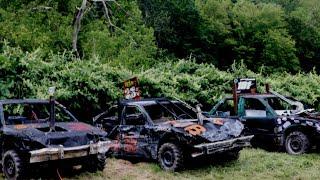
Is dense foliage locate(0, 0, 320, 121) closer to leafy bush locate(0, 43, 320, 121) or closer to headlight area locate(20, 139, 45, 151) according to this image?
leafy bush locate(0, 43, 320, 121)

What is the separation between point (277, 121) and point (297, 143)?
705 millimetres

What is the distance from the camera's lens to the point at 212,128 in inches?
393

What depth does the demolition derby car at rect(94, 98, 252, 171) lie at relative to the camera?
9.49 meters

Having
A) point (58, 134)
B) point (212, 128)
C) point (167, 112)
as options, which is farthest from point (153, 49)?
point (58, 134)

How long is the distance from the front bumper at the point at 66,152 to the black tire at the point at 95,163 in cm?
34

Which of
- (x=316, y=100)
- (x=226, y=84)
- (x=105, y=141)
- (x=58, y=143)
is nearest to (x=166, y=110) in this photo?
(x=105, y=141)

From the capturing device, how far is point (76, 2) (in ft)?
99.2

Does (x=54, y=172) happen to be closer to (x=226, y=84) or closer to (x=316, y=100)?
(x=226, y=84)

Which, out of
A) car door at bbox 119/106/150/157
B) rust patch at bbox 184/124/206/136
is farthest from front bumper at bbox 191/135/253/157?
car door at bbox 119/106/150/157

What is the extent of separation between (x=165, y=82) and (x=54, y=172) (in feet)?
20.7

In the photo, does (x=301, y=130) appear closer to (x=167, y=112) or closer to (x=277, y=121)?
(x=277, y=121)

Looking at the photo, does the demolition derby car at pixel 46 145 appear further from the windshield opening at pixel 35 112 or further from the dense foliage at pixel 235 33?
the dense foliage at pixel 235 33

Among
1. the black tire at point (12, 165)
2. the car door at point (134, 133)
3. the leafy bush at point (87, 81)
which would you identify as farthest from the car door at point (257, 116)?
the black tire at point (12, 165)

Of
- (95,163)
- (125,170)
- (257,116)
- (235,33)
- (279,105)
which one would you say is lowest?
(125,170)
